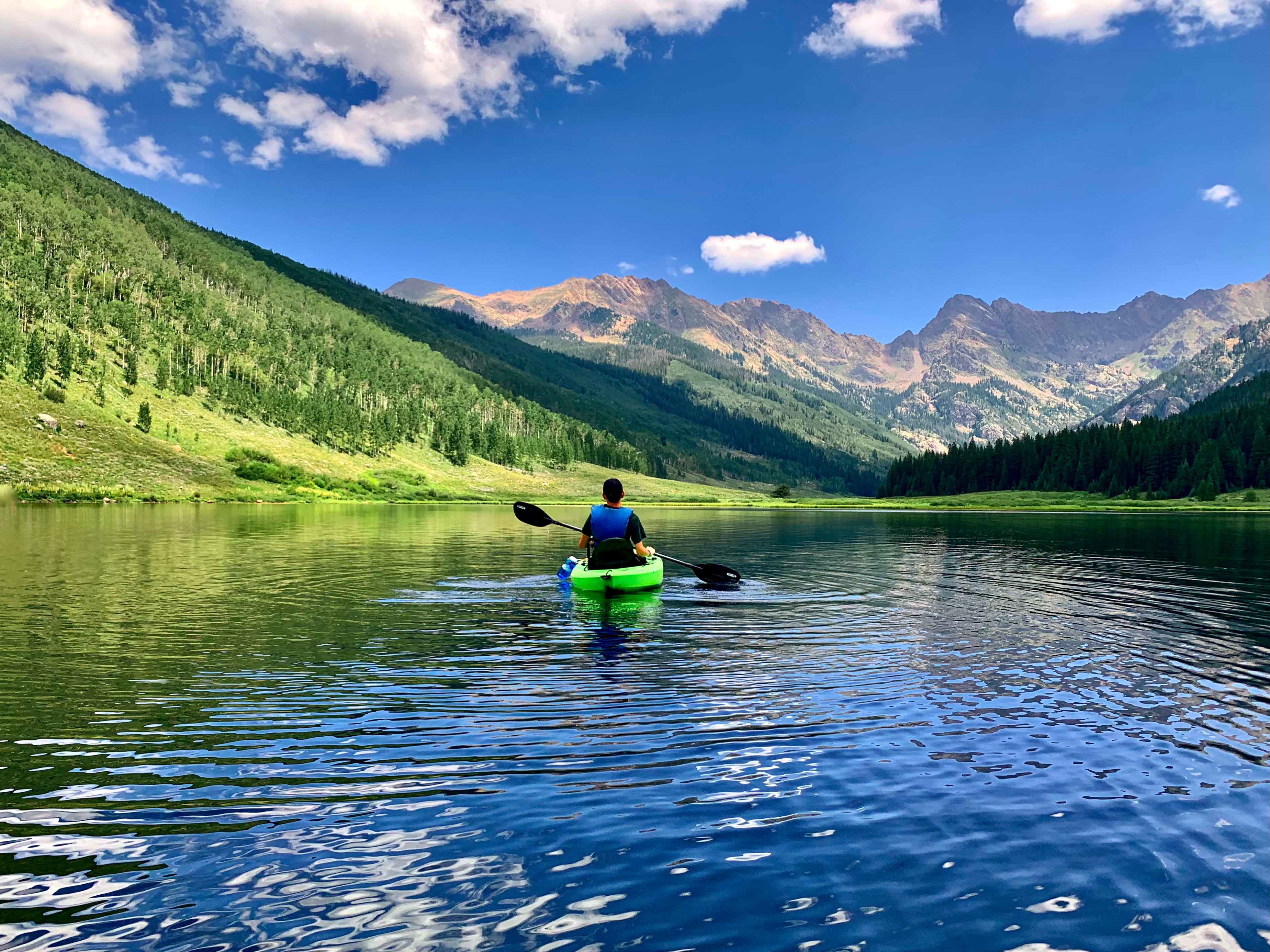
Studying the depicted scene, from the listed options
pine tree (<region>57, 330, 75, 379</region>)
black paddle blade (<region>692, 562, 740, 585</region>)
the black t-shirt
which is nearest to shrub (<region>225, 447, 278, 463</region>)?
pine tree (<region>57, 330, 75, 379</region>)

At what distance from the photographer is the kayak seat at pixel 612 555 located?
105 feet

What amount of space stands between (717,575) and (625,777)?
27.2 metres

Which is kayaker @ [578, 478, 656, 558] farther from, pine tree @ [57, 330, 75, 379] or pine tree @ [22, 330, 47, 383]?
pine tree @ [57, 330, 75, 379]

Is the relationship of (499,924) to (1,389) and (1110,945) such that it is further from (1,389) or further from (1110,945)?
(1,389)

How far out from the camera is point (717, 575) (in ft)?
128

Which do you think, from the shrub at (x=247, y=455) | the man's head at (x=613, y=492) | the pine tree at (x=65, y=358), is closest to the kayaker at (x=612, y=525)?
the man's head at (x=613, y=492)

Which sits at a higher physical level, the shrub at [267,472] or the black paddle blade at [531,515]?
the shrub at [267,472]

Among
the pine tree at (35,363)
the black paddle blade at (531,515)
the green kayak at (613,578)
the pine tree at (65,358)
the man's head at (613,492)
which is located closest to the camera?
the man's head at (613,492)

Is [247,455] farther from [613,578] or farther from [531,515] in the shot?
[613,578]

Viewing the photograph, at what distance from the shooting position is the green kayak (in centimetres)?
3241

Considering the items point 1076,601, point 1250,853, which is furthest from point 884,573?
point 1250,853

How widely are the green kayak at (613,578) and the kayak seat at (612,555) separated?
0.50ft

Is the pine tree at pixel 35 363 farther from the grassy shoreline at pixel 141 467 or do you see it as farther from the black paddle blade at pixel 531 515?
the black paddle blade at pixel 531 515

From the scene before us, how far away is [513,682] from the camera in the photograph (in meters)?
18.6
